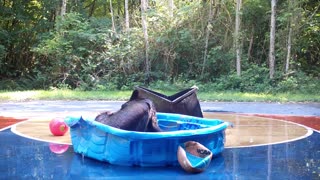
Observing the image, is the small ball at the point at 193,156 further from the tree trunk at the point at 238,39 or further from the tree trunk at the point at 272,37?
the tree trunk at the point at 238,39

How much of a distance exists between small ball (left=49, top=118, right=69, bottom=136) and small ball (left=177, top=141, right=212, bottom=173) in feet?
7.95

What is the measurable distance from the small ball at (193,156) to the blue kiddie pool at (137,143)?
98 mm

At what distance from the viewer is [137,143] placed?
4.40 m

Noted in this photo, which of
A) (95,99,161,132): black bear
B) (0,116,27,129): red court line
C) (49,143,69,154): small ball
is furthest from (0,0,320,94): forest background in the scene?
(95,99,161,132): black bear

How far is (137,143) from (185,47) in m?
12.0

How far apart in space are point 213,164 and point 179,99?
1912 mm

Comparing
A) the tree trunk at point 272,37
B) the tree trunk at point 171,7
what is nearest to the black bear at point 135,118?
the tree trunk at point 272,37

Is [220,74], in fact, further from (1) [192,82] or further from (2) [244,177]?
(2) [244,177]

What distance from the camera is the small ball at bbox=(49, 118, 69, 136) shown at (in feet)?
20.6

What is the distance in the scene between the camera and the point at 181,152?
170 inches

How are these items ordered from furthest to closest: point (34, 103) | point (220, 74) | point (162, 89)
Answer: point (220, 74), point (162, 89), point (34, 103)

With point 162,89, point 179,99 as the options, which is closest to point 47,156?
point 179,99

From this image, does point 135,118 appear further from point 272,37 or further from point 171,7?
point 171,7

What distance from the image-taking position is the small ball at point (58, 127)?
627 centimetres
